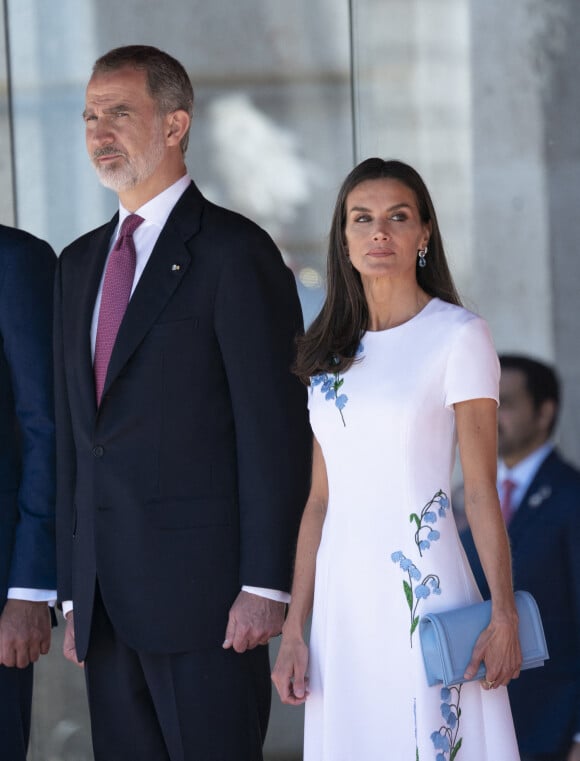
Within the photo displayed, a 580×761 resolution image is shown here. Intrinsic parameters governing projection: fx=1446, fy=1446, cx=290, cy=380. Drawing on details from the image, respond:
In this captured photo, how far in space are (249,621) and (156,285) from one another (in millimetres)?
746

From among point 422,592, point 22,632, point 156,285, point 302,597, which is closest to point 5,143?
point 156,285

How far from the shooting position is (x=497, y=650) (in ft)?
9.12

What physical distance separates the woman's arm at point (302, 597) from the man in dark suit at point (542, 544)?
3.84ft

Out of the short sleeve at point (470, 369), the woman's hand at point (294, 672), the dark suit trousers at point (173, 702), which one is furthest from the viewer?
the dark suit trousers at point (173, 702)

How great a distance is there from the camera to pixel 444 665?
275cm

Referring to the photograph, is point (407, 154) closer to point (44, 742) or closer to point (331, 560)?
point (331, 560)

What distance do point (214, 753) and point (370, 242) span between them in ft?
3.72

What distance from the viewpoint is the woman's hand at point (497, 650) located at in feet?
9.11

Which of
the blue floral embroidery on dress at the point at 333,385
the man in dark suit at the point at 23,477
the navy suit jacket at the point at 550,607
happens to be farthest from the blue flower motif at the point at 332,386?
the navy suit jacket at the point at 550,607

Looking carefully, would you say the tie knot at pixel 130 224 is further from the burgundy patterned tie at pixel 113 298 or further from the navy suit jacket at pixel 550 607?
the navy suit jacket at pixel 550 607

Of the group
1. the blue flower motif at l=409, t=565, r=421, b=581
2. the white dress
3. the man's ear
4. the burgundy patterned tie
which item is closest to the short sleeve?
the white dress

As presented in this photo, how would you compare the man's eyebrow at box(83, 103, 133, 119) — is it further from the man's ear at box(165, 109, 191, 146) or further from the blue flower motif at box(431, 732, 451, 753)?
the blue flower motif at box(431, 732, 451, 753)

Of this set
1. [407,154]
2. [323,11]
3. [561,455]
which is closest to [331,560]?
[561,455]

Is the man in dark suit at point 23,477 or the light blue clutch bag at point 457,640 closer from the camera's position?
the light blue clutch bag at point 457,640
